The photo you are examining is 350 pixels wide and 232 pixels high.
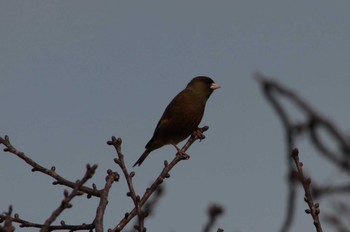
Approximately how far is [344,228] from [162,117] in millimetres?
8273

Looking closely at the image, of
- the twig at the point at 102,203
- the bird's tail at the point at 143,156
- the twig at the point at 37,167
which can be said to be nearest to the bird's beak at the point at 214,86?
the bird's tail at the point at 143,156

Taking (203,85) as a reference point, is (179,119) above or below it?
below

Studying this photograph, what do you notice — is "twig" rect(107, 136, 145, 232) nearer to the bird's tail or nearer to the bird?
the bird

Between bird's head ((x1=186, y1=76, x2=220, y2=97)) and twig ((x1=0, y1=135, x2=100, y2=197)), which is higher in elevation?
bird's head ((x1=186, y1=76, x2=220, y2=97))

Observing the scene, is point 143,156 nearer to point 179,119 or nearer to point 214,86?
point 179,119

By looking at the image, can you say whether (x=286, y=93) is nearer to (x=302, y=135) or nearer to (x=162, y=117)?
(x=302, y=135)

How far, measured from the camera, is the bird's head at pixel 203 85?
9992 millimetres

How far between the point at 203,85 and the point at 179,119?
142 cm

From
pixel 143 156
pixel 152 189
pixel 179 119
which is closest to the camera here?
pixel 152 189

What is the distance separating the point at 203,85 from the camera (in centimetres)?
1026

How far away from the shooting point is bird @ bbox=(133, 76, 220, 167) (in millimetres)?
9023

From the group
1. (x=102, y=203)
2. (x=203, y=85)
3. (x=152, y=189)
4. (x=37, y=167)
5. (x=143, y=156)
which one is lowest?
(x=102, y=203)

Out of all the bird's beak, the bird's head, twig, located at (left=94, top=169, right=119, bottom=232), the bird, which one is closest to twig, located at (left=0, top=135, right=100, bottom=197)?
twig, located at (left=94, top=169, right=119, bottom=232)

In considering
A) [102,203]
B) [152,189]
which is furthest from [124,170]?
[102,203]
